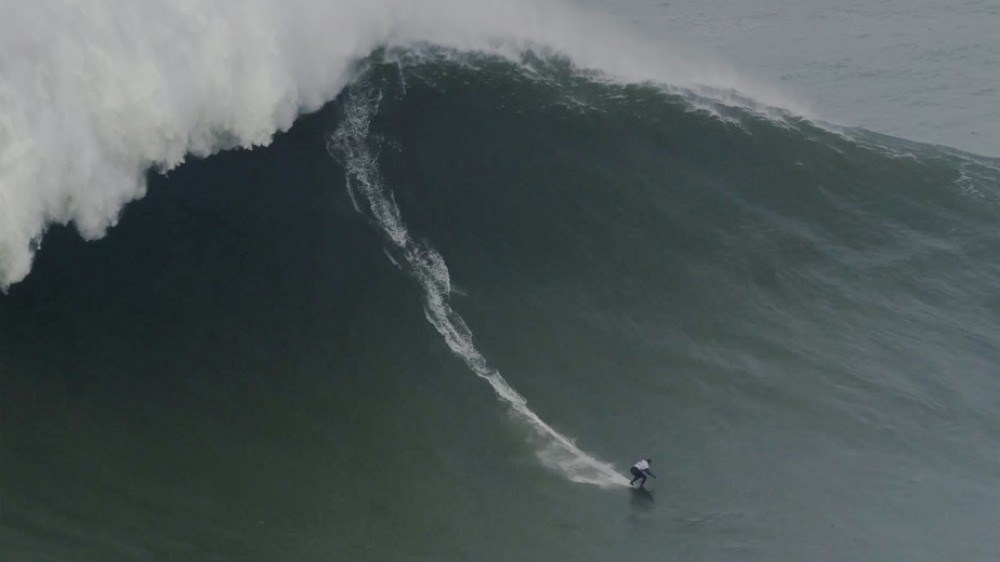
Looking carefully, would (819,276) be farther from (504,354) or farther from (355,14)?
(355,14)

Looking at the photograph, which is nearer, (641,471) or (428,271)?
(641,471)

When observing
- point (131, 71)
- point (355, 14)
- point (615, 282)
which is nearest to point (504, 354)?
point (615, 282)

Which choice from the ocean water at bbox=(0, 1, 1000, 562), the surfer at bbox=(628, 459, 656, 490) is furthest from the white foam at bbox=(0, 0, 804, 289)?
the surfer at bbox=(628, 459, 656, 490)

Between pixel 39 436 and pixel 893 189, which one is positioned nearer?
pixel 39 436

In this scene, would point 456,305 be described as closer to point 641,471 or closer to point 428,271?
point 428,271

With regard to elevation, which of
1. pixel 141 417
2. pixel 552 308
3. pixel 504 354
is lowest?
Result: pixel 141 417

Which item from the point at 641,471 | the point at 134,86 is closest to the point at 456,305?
the point at 641,471

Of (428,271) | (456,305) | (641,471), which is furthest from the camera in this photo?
(428,271)
